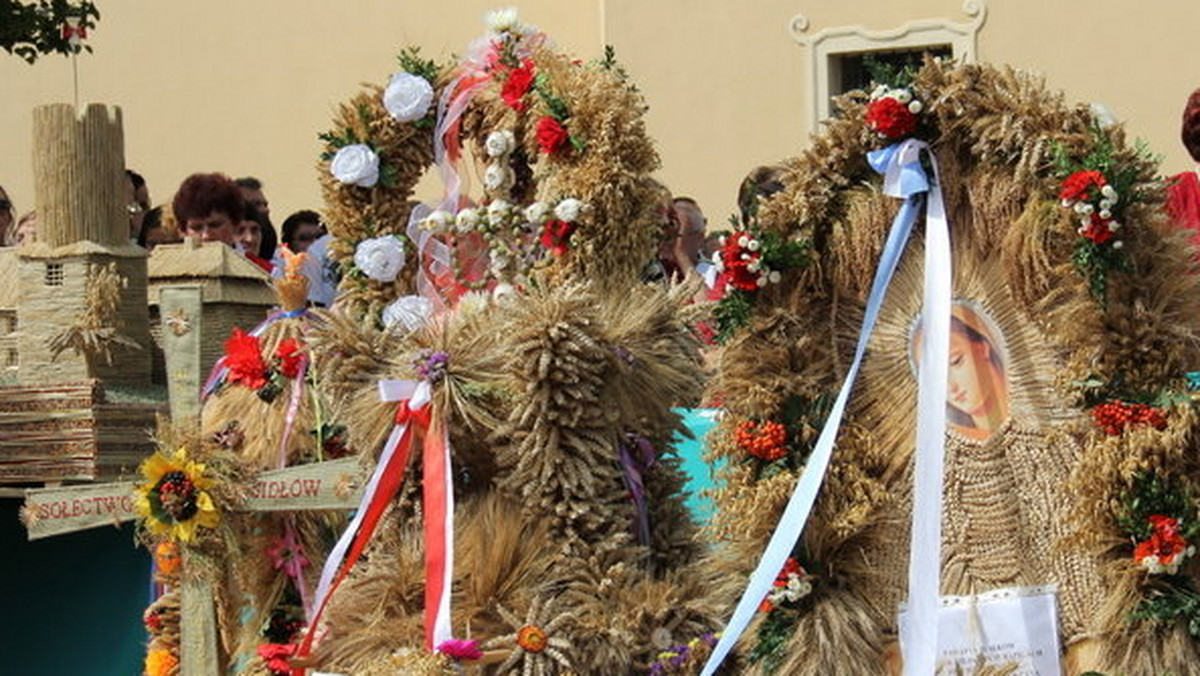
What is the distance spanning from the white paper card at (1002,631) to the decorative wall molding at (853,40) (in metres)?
8.25

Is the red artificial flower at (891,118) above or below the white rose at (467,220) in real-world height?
above

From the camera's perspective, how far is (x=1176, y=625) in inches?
175

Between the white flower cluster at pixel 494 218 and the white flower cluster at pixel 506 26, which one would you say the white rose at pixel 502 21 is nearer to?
the white flower cluster at pixel 506 26

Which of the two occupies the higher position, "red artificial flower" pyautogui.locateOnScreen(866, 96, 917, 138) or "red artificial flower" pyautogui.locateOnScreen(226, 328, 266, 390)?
"red artificial flower" pyautogui.locateOnScreen(866, 96, 917, 138)

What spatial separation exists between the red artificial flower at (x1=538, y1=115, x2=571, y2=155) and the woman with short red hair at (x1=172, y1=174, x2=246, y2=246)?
2612mm

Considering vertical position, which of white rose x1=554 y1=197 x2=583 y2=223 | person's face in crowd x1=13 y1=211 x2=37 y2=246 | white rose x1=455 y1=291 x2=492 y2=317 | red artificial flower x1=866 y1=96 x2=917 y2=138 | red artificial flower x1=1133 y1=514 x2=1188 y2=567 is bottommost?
red artificial flower x1=1133 y1=514 x2=1188 y2=567

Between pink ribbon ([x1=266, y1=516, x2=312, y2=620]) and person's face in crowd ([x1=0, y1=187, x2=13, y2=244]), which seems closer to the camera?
Answer: pink ribbon ([x1=266, y1=516, x2=312, y2=620])

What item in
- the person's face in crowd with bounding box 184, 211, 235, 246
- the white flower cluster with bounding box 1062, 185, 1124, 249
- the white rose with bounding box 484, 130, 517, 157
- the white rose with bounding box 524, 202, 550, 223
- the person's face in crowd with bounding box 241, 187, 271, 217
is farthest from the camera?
the person's face in crowd with bounding box 241, 187, 271, 217

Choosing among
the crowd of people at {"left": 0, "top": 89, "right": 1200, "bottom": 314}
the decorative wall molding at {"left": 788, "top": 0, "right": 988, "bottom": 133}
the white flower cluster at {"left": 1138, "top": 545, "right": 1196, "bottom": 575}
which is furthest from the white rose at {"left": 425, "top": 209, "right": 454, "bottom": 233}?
the decorative wall molding at {"left": 788, "top": 0, "right": 988, "bottom": 133}

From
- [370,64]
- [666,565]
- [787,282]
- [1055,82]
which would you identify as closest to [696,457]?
[666,565]

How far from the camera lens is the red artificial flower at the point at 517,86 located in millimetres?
5781

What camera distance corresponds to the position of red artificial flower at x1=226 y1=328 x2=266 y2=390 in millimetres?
6027

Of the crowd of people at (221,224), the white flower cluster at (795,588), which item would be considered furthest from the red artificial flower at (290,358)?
the white flower cluster at (795,588)

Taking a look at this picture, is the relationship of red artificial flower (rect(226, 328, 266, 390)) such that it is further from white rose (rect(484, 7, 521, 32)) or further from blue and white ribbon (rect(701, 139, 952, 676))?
blue and white ribbon (rect(701, 139, 952, 676))
